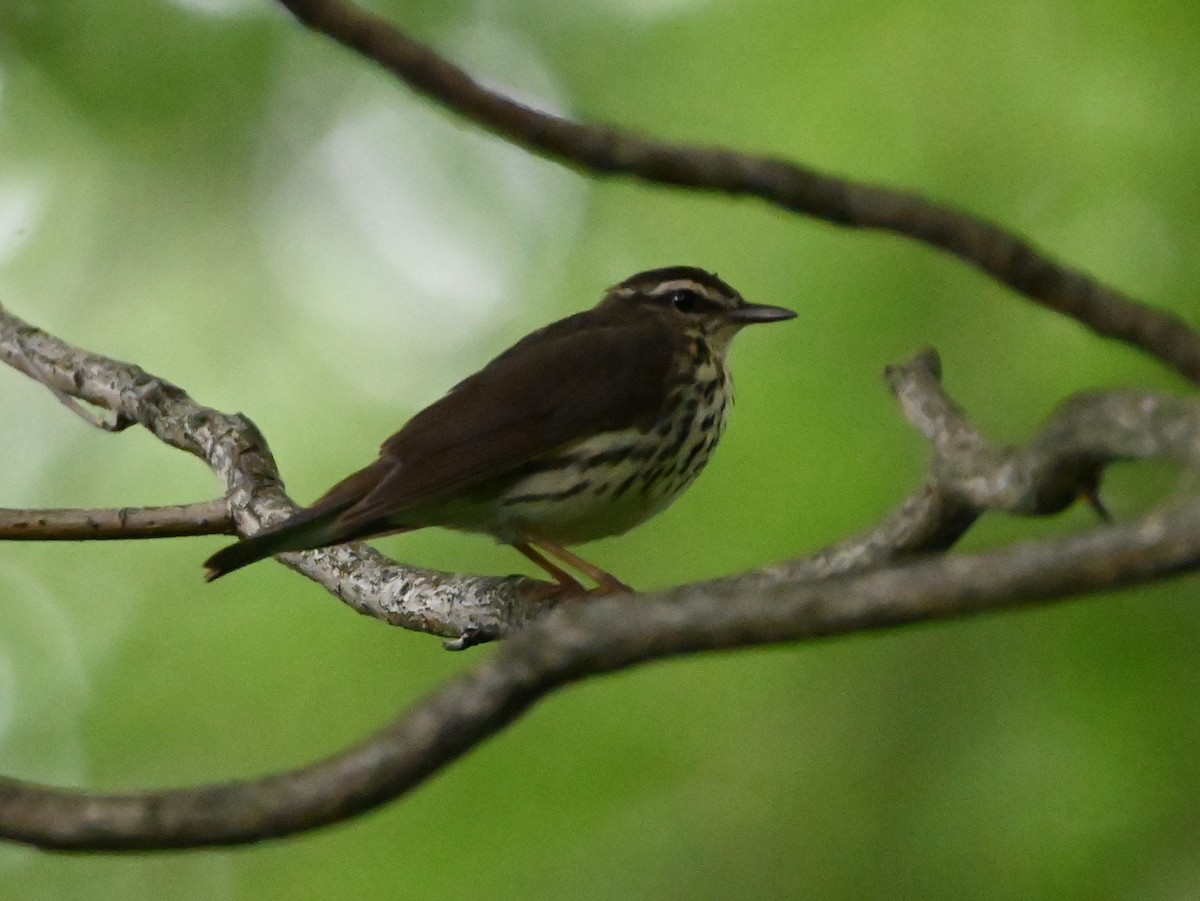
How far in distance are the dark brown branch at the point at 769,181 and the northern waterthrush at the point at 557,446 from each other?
225 centimetres

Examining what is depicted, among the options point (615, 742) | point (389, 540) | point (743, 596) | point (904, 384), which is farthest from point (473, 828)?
point (743, 596)

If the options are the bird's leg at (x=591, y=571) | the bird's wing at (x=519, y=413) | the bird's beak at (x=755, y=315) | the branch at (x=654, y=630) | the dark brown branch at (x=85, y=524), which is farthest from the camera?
the bird's beak at (x=755, y=315)

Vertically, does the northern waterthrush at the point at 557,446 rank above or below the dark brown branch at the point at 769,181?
above

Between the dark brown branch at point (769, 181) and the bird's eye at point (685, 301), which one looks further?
the bird's eye at point (685, 301)

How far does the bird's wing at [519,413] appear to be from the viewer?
428 cm

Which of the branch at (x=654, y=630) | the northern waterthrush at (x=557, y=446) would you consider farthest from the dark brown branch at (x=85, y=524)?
the branch at (x=654, y=630)

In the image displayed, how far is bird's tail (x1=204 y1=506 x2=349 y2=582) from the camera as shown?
392cm

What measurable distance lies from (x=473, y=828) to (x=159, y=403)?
100 inches

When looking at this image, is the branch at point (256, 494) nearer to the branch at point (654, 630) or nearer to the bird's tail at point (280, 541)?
the bird's tail at point (280, 541)

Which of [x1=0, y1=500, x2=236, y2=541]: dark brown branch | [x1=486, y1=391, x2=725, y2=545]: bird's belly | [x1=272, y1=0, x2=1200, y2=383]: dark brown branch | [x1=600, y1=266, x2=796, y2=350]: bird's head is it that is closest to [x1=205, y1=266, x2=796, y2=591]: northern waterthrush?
[x1=486, y1=391, x2=725, y2=545]: bird's belly

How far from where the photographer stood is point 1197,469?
203 cm

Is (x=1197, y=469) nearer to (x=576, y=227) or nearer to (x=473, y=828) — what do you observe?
(x=473, y=828)

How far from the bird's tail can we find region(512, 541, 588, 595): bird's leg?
65cm

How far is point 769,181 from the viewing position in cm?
203
